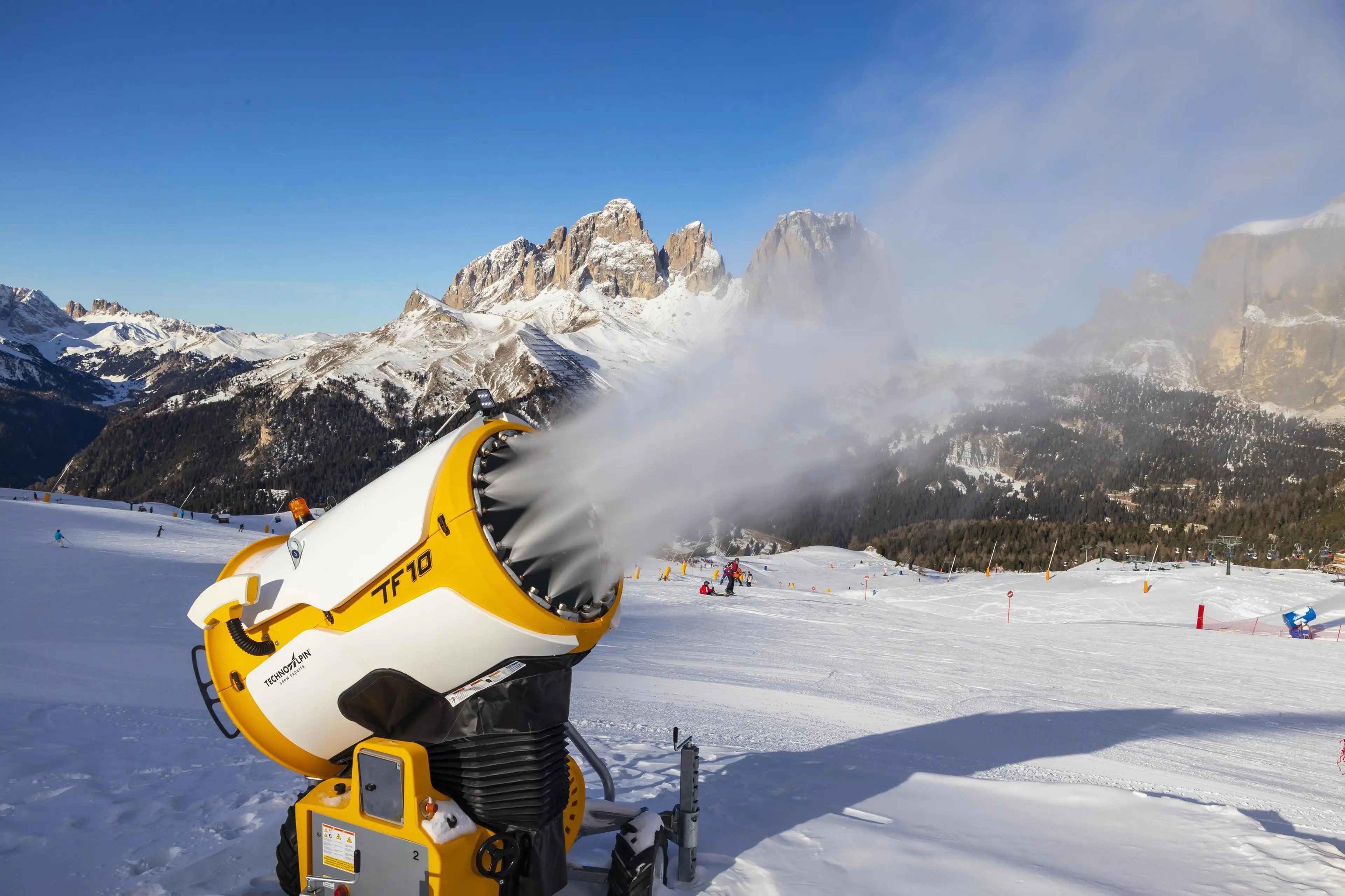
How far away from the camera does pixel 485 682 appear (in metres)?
4.29

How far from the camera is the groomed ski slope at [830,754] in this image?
548 cm

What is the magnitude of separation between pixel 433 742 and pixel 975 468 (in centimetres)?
19760

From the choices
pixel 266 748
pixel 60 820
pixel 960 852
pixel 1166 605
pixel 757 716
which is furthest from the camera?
pixel 1166 605

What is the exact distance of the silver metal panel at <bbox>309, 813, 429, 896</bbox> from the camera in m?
4.10

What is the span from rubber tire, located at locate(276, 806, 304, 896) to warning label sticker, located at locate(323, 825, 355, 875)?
1.51 feet

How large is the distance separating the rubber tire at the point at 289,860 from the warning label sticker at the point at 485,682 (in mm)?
1469

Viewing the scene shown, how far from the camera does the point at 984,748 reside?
10.6 meters

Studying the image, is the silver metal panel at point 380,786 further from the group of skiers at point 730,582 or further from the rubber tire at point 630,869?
the group of skiers at point 730,582

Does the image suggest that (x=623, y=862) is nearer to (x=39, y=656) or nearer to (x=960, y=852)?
(x=960, y=852)

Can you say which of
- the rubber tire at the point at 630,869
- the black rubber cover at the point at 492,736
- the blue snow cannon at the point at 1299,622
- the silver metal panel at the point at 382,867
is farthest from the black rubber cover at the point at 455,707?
the blue snow cannon at the point at 1299,622

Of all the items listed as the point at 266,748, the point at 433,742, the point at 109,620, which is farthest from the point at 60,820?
the point at 109,620

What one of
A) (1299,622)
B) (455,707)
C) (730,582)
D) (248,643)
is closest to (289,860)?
(248,643)

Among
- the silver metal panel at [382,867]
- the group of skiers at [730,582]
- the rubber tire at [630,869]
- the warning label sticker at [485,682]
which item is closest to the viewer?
the silver metal panel at [382,867]

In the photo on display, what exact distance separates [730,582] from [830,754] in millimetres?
22555
